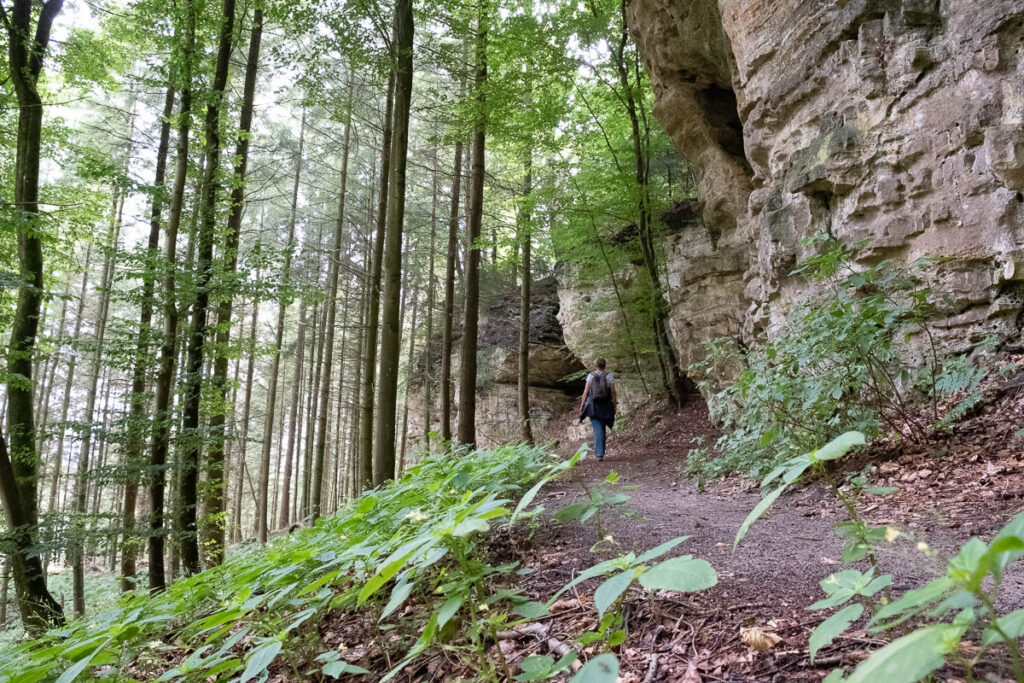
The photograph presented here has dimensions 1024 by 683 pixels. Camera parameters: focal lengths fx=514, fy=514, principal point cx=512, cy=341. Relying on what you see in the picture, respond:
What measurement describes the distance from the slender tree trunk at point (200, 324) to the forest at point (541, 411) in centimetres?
4

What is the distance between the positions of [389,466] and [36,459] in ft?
14.2

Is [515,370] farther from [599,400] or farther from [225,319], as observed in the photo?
[225,319]

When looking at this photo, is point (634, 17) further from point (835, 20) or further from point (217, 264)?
point (217, 264)

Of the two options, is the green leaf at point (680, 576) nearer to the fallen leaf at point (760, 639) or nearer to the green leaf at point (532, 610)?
the green leaf at point (532, 610)

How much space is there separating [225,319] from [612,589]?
9010 millimetres

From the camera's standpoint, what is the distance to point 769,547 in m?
2.46

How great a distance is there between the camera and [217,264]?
22.5 ft

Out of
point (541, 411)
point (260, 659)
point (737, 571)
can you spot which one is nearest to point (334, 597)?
point (260, 659)

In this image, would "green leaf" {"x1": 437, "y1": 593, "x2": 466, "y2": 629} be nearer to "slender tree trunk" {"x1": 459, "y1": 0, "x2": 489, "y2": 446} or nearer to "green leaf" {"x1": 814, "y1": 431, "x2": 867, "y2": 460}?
"green leaf" {"x1": 814, "y1": 431, "x2": 867, "y2": 460}

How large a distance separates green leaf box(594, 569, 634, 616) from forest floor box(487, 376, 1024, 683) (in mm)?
529

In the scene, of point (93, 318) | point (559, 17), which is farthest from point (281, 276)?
point (93, 318)

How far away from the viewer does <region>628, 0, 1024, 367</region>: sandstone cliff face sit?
4703 mm

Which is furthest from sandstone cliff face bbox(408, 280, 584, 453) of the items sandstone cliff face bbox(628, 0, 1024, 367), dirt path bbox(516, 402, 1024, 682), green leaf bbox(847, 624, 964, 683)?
green leaf bbox(847, 624, 964, 683)

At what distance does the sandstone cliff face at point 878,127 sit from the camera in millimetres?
4703
